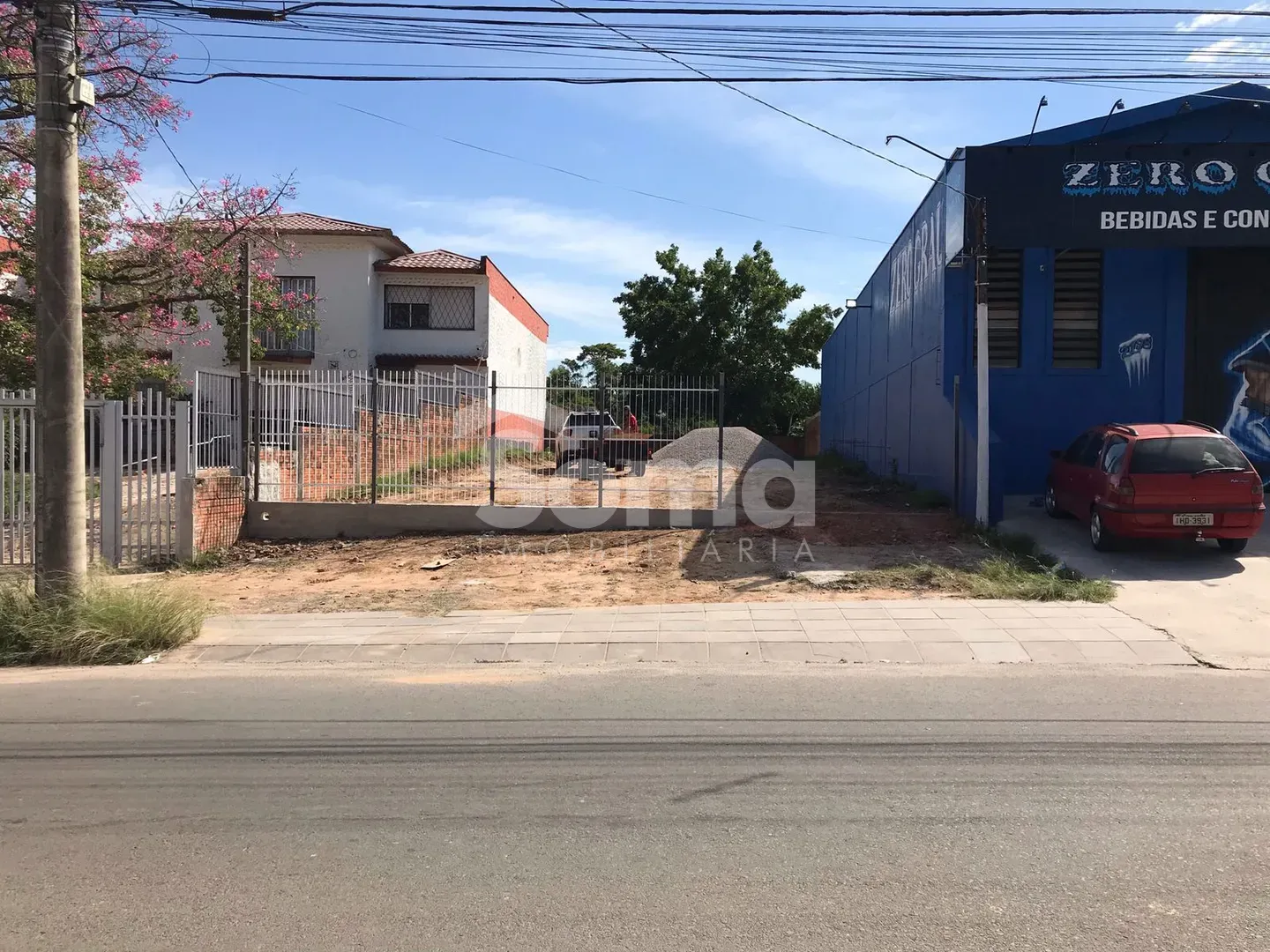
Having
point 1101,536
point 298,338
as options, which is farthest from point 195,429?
point 298,338

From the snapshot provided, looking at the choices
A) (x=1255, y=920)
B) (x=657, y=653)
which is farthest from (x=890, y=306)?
(x=1255, y=920)

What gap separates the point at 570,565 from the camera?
10.9m

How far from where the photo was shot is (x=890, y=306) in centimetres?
1994

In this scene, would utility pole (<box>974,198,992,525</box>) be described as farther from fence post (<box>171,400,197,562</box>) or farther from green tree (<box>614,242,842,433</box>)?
green tree (<box>614,242,842,433</box>)

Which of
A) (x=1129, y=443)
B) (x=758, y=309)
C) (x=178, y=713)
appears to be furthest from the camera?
(x=758, y=309)

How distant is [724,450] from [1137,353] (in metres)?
11.3

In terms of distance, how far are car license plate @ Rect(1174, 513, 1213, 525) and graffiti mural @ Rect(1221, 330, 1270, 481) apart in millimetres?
5431

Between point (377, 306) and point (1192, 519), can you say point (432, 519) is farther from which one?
point (377, 306)

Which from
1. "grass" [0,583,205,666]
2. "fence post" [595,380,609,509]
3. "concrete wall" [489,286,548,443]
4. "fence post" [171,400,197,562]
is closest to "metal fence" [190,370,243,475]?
"fence post" [171,400,197,562]

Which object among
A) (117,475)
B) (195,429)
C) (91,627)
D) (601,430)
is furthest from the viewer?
(601,430)

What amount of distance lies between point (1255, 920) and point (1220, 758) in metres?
1.78

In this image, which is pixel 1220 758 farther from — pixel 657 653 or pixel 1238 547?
pixel 1238 547

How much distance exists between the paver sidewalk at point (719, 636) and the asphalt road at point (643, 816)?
862 millimetres

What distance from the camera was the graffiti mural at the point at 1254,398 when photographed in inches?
551
